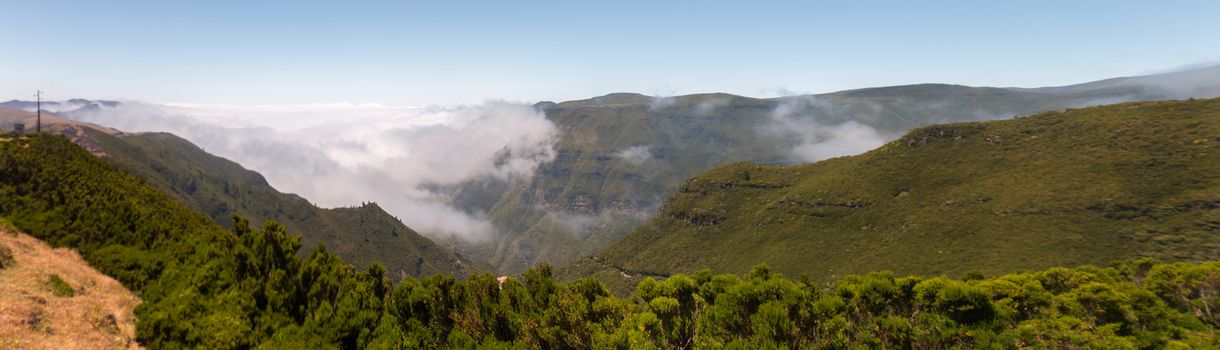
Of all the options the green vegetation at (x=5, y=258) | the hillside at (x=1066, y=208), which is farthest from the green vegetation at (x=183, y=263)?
the hillside at (x=1066, y=208)

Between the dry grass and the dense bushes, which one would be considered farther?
the dense bushes

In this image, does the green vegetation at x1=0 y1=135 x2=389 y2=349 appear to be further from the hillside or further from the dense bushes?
the hillside

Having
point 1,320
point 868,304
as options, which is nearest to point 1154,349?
point 868,304

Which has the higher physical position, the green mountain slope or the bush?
the bush

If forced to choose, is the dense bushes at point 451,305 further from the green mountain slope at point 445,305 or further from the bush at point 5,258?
the bush at point 5,258

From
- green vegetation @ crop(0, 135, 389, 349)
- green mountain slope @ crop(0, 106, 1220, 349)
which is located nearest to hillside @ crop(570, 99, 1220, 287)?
green mountain slope @ crop(0, 106, 1220, 349)

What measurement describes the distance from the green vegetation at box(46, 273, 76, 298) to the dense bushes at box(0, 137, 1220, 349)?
4.29 metres

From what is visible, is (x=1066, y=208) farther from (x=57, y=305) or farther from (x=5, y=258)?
(x=5, y=258)

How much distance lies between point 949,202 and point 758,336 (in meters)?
Answer: 186

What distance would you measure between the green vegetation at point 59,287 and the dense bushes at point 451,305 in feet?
14.1

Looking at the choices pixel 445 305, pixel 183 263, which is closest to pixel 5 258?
pixel 183 263

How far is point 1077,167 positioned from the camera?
17238 cm

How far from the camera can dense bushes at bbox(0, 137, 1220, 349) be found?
105 ft

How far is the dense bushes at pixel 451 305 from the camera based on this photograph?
31859 millimetres
